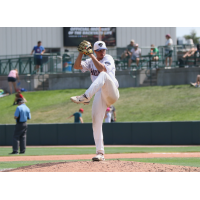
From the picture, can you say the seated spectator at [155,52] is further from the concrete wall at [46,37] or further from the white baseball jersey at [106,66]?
the white baseball jersey at [106,66]

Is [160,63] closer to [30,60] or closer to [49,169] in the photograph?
[30,60]

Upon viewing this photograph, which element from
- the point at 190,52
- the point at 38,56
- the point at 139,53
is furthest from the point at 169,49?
the point at 38,56

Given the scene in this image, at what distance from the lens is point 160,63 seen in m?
23.7

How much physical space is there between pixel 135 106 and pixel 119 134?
173 inches

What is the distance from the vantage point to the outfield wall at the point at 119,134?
16.8 metres

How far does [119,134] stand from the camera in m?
17.6

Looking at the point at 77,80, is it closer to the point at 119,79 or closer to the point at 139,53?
the point at 119,79

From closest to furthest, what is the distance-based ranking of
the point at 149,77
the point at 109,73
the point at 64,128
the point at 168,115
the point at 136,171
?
1. the point at 136,171
2. the point at 109,73
3. the point at 64,128
4. the point at 168,115
5. the point at 149,77

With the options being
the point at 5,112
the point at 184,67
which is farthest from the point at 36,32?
the point at 184,67

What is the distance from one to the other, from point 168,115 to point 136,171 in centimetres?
1357

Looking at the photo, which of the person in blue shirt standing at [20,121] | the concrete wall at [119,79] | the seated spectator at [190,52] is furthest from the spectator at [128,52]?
the person in blue shirt standing at [20,121]

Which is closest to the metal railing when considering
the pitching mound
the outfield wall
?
the outfield wall

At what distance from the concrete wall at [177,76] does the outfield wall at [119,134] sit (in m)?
6.87

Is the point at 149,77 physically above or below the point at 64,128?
above
